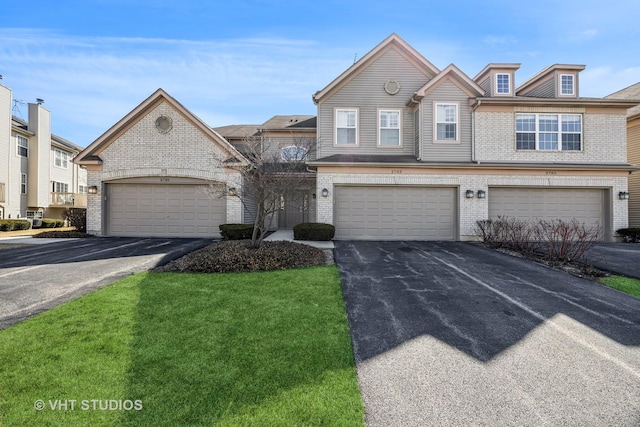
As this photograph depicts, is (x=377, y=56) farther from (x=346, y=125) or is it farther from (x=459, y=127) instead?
(x=459, y=127)

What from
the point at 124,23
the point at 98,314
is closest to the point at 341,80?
the point at 124,23

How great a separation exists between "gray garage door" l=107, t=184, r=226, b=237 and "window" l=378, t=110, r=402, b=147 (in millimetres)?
8555

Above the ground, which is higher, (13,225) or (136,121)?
(136,121)

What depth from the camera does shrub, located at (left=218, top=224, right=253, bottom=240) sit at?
13562 mm

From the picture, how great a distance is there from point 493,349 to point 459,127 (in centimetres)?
1298

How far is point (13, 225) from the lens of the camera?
18.8 m

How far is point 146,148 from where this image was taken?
49.4 ft

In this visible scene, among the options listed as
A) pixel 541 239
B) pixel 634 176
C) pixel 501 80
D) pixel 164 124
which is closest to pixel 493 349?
pixel 541 239

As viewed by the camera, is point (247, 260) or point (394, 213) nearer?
point (247, 260)

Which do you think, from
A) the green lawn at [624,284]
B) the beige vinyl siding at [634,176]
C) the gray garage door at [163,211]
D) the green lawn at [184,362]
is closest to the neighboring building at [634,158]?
the beige vinyl siding at [634,176]

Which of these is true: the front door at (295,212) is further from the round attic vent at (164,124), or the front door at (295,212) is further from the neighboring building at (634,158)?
the neighboring building at (634,158)

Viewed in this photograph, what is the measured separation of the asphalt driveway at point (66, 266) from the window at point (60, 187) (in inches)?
565

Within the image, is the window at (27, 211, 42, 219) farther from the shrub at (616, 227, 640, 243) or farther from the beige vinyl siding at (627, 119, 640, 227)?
the beige vinyl siding at (627, 119, 640, 227)

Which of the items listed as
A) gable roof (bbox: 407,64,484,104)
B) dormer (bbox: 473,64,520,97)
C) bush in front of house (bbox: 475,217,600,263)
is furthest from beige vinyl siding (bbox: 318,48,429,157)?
bush in front of house (bbox: 475,217,600,263)
